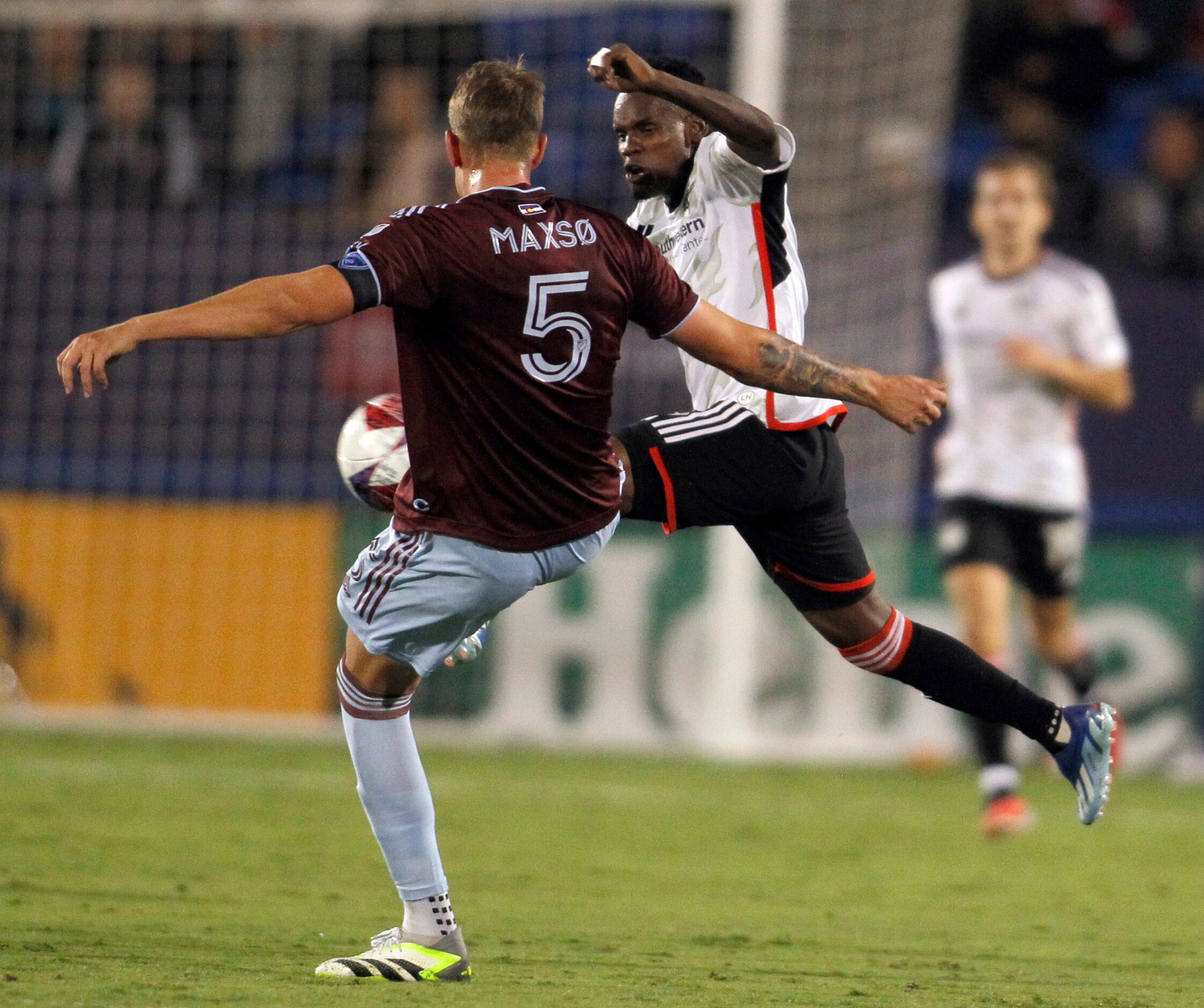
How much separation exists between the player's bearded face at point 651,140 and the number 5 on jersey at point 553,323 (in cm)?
98

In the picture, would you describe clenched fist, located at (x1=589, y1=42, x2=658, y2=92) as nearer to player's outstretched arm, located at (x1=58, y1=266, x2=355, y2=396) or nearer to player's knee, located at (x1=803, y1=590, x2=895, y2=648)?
player's outstretched arm, located at (x1=58, y1=266, x2=355, y2=396)

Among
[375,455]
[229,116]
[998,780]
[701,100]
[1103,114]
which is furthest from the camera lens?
[1103,114]

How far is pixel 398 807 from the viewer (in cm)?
423

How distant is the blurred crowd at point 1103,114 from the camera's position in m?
12.2

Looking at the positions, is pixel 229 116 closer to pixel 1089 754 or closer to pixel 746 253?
pixel 746 253

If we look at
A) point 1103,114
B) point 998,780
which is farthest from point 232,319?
point 1103,114

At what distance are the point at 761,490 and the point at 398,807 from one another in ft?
4.46

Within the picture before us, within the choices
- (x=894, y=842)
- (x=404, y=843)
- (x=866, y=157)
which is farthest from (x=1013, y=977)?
(x=866, y=157)

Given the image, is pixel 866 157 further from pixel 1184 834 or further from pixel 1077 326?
pixel 1184 834

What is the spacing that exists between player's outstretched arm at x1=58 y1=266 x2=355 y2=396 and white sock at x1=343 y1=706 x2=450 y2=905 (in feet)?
3.26

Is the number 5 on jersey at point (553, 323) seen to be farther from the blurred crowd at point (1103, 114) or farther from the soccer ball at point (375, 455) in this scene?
the blurred crowd at point (1103, 114)

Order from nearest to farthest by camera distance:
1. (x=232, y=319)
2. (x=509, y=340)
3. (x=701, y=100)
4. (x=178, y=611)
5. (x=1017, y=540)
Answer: (x=232, y=319) < (x=509, y=340) < (x=701, y=100) < (x=1017, y=540) < (x=178, y=611)

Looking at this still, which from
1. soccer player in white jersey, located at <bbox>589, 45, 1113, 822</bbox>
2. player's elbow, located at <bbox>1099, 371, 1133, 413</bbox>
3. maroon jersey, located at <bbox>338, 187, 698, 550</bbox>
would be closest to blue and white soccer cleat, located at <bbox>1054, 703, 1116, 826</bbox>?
soccer player in white jersey, located at <bbox>589, 45, 1113, 822</bbox>

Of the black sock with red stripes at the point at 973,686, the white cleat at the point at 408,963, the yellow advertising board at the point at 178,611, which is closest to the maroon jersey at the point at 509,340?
the white cleat at the point at 408,963
